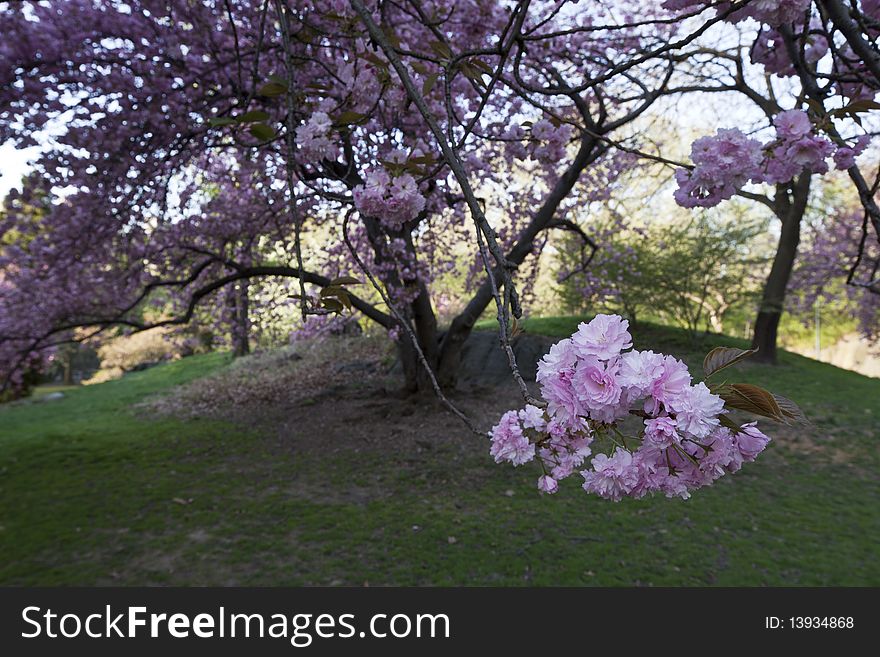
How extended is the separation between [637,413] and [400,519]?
340 centimetres

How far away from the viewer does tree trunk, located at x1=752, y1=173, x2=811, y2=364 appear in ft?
30.6

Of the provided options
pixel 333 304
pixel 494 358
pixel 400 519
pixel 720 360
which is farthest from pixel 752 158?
pixel 494 358

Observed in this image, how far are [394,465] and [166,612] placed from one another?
2716 mm

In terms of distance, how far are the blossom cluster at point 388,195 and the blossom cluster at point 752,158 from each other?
893mm

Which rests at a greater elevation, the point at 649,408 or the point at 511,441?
A: the point at 649,408

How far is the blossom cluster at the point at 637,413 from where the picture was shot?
31.0 inches

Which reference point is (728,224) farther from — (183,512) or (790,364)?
(183,512)

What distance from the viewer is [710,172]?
1669 mm

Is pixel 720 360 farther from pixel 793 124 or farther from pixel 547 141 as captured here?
pixel 547 141

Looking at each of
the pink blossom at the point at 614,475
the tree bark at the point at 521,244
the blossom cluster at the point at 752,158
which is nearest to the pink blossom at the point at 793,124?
the blossom cluster at the point at 752,158

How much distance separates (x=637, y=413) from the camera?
2.74 ft

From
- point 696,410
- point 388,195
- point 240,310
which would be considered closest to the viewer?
point 696,410

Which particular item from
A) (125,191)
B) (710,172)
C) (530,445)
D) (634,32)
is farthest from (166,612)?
(634,32)

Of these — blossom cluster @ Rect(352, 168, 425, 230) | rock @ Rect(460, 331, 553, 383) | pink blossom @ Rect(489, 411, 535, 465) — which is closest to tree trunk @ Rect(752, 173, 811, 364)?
rock @ Rect(460, 331, 553, 383)
